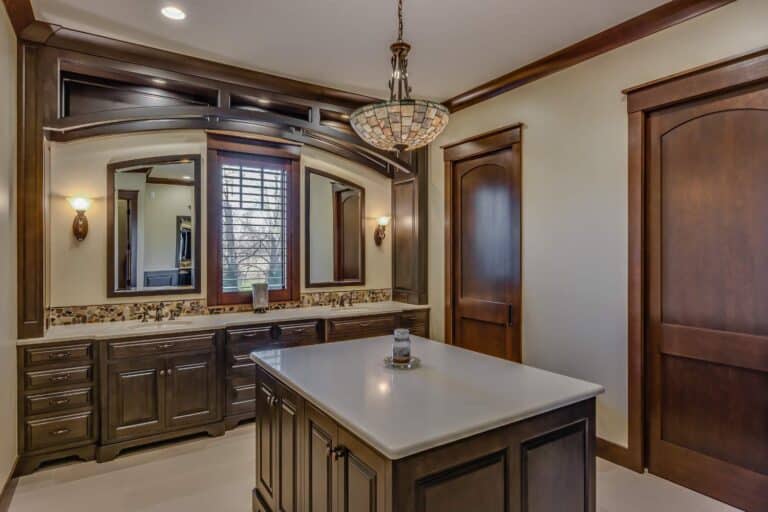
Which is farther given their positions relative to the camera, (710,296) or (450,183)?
(450,183)

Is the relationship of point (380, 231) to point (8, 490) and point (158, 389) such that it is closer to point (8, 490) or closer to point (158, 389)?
point (158, 389)

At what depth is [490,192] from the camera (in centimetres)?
404

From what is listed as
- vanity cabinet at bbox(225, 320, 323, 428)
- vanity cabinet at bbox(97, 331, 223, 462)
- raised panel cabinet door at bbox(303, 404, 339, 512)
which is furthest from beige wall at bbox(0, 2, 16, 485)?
raised panel cabinet door at bbox(303, 404, 339, 512)

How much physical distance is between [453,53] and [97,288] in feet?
10.9

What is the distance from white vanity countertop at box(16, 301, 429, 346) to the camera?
10.0 feet

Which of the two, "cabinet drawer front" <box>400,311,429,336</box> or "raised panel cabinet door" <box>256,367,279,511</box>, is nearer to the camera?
"raised panel cabinet door" <box>256,367,279,511</box>

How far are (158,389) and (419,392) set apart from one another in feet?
7.78

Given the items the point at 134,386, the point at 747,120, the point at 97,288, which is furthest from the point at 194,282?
the point at 747,120

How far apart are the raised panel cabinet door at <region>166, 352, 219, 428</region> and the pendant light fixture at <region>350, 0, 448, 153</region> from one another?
225 centimetres

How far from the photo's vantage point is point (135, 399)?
318 centimetres

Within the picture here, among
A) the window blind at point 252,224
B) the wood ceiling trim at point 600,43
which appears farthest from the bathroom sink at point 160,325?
the wood ceiling trim at point 600,43

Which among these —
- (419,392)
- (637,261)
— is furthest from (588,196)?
(419,392)

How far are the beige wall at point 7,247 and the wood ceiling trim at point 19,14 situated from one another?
2.1 inches

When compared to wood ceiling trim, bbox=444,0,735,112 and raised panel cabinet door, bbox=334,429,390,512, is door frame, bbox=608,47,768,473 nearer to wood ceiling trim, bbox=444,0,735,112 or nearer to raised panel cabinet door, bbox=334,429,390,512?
wood ceiling trim, bbox=444,0,735,112
